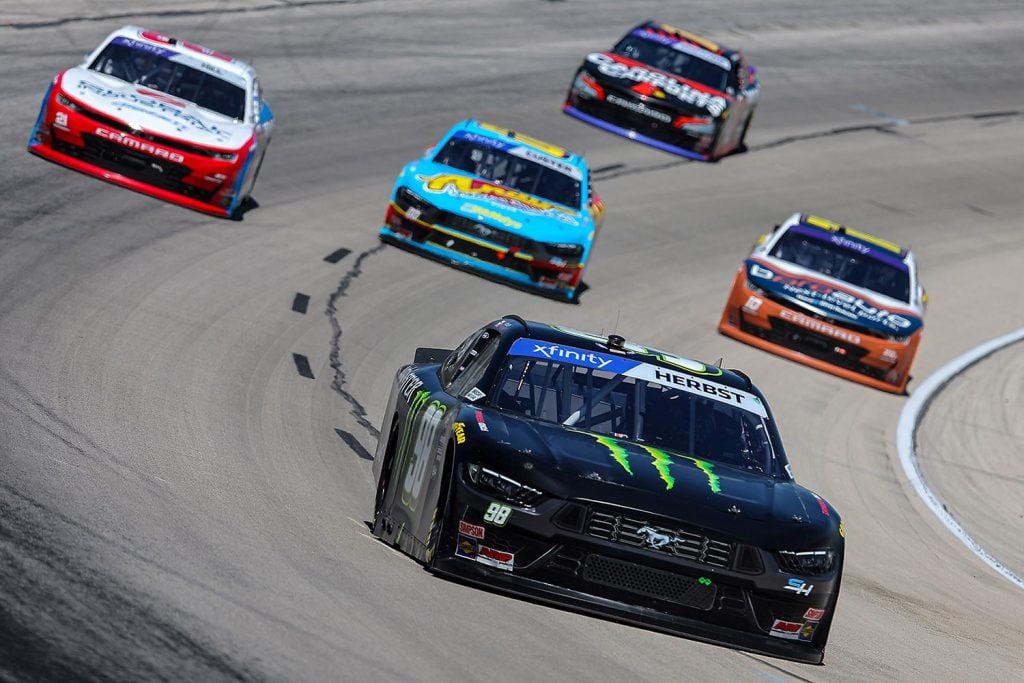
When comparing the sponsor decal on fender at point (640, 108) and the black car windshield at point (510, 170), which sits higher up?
the black car windshield at point (510, 170)

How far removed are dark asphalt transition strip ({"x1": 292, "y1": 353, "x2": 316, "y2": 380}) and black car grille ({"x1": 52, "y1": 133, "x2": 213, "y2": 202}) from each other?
12.8ft

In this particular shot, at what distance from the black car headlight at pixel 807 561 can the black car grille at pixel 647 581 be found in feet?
1.14

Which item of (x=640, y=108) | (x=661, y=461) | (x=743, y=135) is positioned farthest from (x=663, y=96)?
(x=661, y=461)

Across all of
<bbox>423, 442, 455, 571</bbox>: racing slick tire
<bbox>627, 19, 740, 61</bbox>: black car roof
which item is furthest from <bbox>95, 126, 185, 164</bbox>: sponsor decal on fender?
<bbox>627, 19, 740, 61</bbox>: black car roof

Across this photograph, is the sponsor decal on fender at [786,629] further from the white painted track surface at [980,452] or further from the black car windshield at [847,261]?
the black car windshield at [847,261]

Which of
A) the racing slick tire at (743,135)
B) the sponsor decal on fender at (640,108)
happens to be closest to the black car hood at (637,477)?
the sponsor decal on fender at (640,108)

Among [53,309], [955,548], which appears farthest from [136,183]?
[955,548]

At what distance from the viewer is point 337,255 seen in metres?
16.8

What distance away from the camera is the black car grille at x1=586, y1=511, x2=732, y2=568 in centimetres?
732

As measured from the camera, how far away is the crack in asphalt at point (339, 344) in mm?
12008

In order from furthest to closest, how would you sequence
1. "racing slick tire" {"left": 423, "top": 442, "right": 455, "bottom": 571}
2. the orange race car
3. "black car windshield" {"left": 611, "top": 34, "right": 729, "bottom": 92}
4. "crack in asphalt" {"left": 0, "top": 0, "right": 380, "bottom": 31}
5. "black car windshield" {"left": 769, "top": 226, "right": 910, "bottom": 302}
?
"black car windshield" {"left": 611, "top": 34, "right": 729, "bottom": 92}
"crack in asphalt" {"left": 0, "top": 0, "right": 380, "bottom": 31}
"black car windshield" {"left": 769, "top": 226, "right": 910, "bottom": 302}
the orange race car
"racing slick tire" {"left": 423, "top": 442, "right": 455, "bottom": 571}

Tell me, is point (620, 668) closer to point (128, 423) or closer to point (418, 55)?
point (128, 423)

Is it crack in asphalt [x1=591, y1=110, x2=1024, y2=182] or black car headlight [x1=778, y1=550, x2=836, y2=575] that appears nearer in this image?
black car headlight [x1=778, y1=550, x2=836, y2=575]

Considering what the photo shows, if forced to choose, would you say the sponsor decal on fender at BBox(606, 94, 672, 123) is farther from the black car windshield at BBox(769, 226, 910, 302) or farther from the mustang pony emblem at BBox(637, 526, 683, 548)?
the mustang pony emblem at BBox(637, 526, 683, 548)
